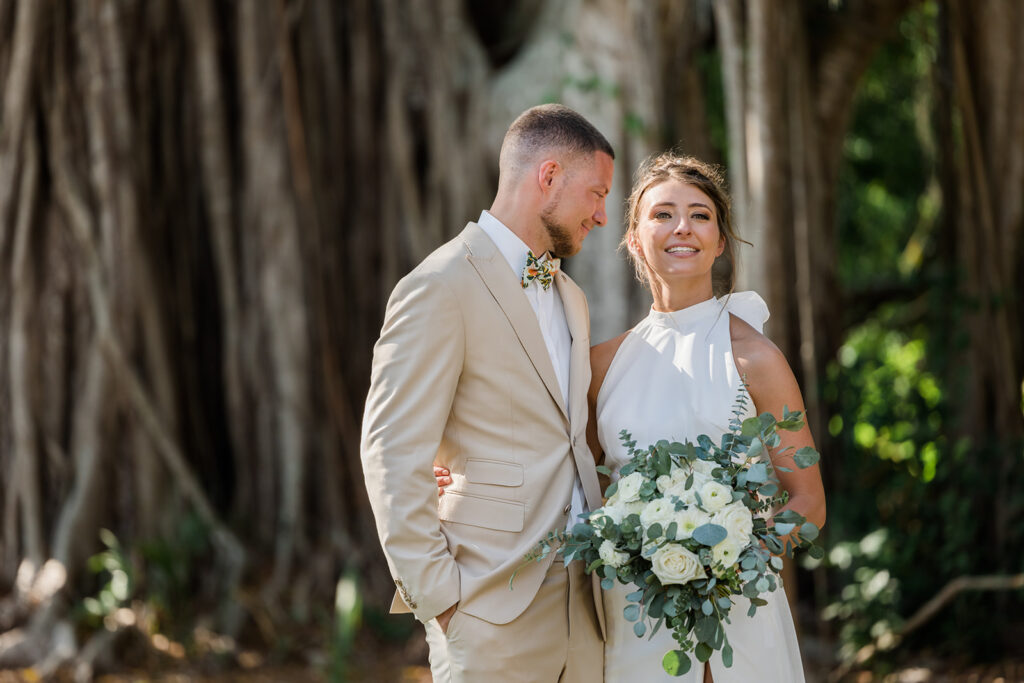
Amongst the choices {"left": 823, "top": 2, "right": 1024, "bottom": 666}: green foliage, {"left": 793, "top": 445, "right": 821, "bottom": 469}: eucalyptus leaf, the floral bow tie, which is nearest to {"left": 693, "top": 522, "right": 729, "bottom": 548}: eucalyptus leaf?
{"left": 793, "top": 445, "right": 821, "bottom": 469}: eucalyptus leaf

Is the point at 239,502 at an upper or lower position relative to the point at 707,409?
lower

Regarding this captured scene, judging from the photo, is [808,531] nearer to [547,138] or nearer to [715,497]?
[715,497]

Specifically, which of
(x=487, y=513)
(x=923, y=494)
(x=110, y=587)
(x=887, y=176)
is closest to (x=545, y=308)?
(x=487, y=513)

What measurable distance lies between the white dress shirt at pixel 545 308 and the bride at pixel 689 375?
0.13m

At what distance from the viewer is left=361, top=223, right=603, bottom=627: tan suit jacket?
1.71 metres

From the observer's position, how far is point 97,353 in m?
3.82

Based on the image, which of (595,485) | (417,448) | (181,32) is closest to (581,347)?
(595,485)

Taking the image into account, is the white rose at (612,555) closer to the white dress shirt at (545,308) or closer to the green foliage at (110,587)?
the white dress shirt at (545,308)

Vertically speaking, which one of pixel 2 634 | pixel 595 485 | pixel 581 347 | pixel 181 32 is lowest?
pixel 2 634

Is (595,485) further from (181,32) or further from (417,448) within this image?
(181,32)

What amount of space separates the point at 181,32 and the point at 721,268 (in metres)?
2.40

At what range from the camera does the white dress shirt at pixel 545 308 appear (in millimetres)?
1897

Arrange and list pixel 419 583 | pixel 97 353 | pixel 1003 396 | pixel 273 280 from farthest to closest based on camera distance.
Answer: pixel 273 280
pixel 97 353
pixel 1003 396
pixel 419 583

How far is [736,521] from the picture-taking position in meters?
1.56
